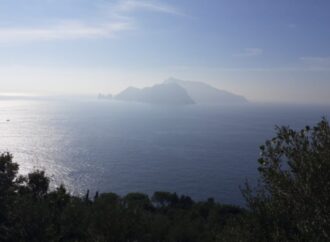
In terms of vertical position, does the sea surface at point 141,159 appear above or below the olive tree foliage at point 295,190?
below

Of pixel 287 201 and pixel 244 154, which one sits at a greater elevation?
pixel 287 201

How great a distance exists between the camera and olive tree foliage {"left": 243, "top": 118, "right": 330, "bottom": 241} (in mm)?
9562

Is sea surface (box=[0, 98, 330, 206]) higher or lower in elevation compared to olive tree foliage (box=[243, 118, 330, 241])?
lower

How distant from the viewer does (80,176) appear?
91625 millimetres

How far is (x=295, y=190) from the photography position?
1066cm

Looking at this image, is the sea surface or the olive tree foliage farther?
the sea surface

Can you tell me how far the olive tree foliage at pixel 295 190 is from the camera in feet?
31.4

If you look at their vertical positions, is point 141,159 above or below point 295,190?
below

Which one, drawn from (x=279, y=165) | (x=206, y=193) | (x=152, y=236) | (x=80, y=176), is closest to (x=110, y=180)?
(x=80, y=176)

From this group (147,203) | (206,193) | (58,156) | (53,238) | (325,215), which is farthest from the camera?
(58,156)

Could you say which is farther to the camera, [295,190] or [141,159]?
[141,159]

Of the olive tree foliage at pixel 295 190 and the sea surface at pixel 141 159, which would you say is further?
the sea surface at pixel 141 159

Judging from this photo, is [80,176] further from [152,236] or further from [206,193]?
[152,236]

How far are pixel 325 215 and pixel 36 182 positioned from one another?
4100 cm
